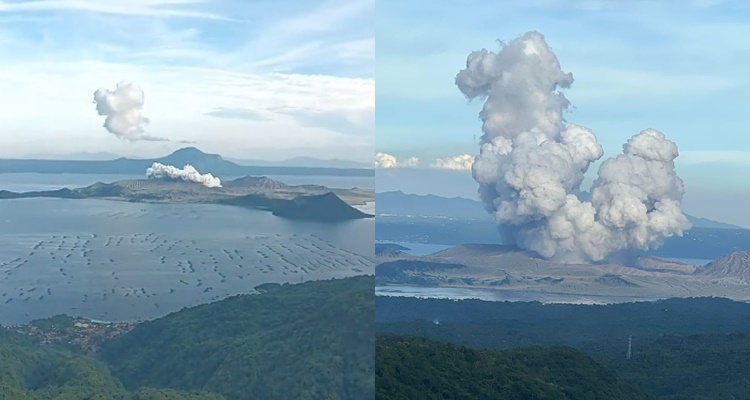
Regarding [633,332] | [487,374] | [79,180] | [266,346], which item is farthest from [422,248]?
[79,180]

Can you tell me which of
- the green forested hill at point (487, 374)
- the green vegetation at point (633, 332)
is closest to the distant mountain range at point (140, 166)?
the green forested hill at point (487, 374)

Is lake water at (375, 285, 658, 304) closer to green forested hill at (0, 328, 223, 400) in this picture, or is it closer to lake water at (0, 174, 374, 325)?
green forested hill at (0, 328, 223, 400)

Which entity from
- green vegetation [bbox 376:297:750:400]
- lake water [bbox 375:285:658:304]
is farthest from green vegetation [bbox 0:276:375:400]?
lake water [bbox 375:285:658:304]

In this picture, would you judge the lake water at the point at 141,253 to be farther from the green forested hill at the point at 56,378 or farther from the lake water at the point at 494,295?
the lake water at the point at 494,295

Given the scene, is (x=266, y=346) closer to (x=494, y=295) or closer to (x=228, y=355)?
(x=228, y=355)

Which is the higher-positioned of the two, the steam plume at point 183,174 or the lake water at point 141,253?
the steam plume at point 183,174

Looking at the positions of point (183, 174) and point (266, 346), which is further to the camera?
point (266, 346)
